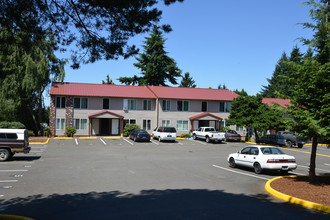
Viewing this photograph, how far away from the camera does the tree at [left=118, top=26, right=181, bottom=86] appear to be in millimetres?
62156

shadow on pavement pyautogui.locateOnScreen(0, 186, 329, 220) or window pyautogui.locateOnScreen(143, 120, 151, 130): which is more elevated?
window pyautogui.locateOnScreen(143, 120, 151, 130)

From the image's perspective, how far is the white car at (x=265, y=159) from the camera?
580 inches

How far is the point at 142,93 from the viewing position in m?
41.9

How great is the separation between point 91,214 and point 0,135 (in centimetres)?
1385

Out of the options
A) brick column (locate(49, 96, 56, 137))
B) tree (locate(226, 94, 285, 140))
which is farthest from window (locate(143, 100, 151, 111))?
brick column (locate(49, 96, 56, 137))

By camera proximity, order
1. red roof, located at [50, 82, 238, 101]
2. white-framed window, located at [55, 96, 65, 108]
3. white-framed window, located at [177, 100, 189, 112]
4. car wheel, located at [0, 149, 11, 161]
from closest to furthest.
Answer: car wheel, located at [0, 149, 11, 161], white-framed window, located at [55, 96, 65, 108], red roof, located at [50, 82, 238, 101], white-framed window, located at [177, 100, 189, 112]

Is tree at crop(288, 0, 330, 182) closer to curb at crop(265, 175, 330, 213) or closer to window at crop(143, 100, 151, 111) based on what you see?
curb at crop(265, 175, 330, 213)

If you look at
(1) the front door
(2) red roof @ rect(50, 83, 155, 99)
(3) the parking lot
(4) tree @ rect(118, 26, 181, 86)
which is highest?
(4) tree @ rect(118, 26, 181, 86)

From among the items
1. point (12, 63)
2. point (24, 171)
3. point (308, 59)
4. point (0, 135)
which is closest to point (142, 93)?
point (12, 63)

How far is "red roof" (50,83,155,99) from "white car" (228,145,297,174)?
25.7 m

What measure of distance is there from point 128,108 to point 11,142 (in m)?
22.6

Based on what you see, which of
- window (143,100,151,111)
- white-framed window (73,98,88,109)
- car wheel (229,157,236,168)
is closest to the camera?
car wheel (229,157,236,168)

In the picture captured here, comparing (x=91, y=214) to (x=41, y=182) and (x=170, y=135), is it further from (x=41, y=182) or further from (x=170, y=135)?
(x=170, y=135)

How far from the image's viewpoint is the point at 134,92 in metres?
41.8
